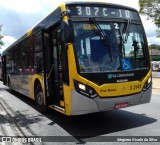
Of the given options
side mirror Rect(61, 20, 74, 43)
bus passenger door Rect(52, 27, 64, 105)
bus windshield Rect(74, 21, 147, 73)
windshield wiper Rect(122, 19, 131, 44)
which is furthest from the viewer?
bus passenger door Rect(52, 27, 64, 105)

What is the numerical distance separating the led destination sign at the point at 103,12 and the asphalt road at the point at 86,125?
9.21 feet

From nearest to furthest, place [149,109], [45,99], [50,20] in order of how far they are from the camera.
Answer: [50,20] < [45,99] < [149,109]

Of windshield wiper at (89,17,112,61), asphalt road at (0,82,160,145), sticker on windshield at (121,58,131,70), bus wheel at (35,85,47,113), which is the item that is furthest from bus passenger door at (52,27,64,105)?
sticker on windshield at (121,58,131,70)

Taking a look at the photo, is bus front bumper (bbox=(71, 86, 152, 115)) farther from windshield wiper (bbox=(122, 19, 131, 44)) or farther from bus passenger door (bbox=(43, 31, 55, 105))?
bus passenger door (bbox=(43, 31, 55, 105))

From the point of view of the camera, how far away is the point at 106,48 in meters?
7.59

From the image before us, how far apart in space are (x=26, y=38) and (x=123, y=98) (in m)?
6.07

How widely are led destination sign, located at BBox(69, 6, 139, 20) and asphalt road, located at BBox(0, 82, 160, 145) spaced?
9.21 ft

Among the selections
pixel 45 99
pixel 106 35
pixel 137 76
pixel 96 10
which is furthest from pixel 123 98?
pixel 45 99

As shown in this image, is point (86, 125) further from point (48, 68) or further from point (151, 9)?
point (151, 9)

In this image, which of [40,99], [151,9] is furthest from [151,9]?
[40,99]

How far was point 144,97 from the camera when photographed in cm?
815

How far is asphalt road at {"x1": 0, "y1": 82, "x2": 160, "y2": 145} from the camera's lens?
722 centimetres

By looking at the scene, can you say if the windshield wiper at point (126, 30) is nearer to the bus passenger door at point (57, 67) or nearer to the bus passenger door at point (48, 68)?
the bus passenger door at point (57, 67)

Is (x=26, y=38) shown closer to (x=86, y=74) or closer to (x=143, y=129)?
(x=86, y=74)
